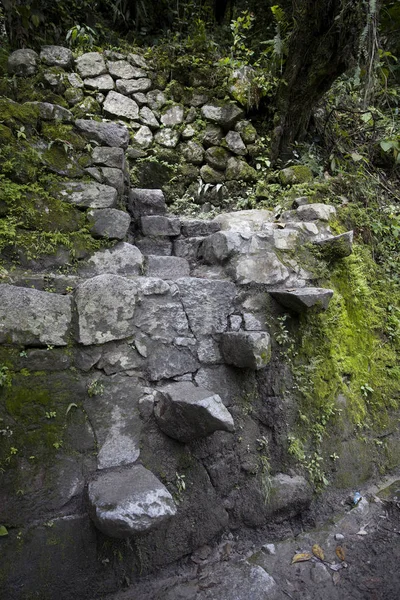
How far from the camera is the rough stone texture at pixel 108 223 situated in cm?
243

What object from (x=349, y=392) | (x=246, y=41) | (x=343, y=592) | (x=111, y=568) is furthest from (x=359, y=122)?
(x=111, y=568)

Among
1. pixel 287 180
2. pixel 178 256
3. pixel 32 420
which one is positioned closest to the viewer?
pixel 32 420

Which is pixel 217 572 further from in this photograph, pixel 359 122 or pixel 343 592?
pixel 359 122

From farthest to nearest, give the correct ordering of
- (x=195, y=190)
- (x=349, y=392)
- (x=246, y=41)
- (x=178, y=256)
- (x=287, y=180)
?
(x=246, y=41) → (x=195, y=190) → (x=287, y=180) → (x=178, y=256) → (x=349, y=392)

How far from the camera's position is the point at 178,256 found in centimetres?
309

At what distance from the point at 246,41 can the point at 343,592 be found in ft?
21.4

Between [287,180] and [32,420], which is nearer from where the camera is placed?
[32,420]

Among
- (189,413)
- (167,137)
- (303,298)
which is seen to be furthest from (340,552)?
(167,137)

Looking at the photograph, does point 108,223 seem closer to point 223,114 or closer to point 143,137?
point 143,137

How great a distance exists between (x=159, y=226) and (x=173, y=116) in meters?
2.01

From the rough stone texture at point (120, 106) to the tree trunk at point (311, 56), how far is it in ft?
5.47

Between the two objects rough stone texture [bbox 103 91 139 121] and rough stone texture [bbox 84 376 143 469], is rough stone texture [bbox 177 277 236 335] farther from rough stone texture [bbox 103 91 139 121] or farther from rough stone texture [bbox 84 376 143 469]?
rough stone texture [bbox 103 91 139 121]

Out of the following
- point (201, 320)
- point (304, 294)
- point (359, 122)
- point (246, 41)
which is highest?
point (246, 41)

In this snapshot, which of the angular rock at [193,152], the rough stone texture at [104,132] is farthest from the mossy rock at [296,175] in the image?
the rough stone texture at [104,132]
